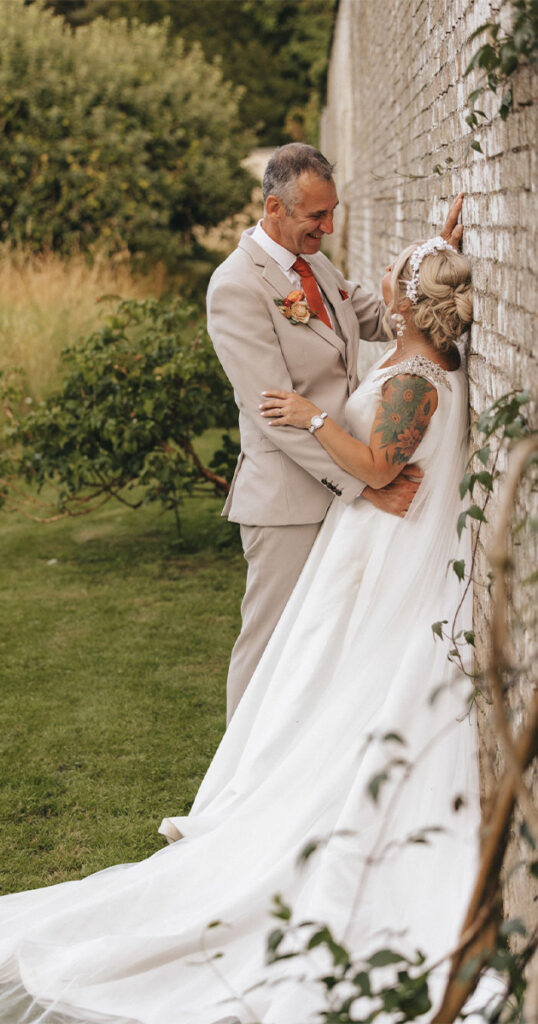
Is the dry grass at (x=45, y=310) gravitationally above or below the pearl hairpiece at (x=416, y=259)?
below

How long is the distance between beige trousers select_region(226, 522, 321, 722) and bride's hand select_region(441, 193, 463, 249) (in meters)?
0.97

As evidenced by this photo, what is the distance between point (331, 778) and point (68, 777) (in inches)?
66.8

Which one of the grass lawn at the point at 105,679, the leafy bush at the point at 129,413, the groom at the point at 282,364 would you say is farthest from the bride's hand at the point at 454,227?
the leafy bush at the point at 129,413

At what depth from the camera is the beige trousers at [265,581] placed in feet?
A: 11.1

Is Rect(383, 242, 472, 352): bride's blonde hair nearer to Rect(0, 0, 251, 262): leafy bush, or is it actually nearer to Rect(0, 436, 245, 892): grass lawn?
Rect(0, 436, 245, 892): grass lawn

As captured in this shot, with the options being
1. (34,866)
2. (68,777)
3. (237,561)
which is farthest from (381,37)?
(34,866)

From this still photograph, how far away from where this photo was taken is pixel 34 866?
358 centimetres

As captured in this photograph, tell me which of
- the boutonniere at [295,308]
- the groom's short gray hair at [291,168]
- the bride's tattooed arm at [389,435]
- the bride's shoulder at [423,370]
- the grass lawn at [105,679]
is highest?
the groom's short gray hair at [291,168]

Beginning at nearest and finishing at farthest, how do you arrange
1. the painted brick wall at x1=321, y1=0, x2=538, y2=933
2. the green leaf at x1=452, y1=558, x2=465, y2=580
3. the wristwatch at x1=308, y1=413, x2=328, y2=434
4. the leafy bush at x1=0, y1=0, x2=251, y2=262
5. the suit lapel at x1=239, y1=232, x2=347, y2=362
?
1. the painted brick wall at x1=321, y1=0, x2=538, y2=933
2. the green leaf at x1=452, y1=558, x2=465, y2=580
3. the wristwatch at x1=308, y1=413, x2=328, y2=434
4. the suit lapel at x1=239, y1=232, x2=347, y2=362
5. the leafy bush at x1=0, y1=0, x2=251, y2=262

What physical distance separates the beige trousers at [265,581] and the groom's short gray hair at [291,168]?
40.5 inches

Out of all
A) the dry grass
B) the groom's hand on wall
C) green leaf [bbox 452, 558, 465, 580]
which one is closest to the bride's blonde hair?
the groom's hand on wall

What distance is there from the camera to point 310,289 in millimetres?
3445

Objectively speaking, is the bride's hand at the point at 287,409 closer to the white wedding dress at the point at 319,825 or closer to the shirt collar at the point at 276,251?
the white wedding dress at the point at 319,825

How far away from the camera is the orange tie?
11.2ft
